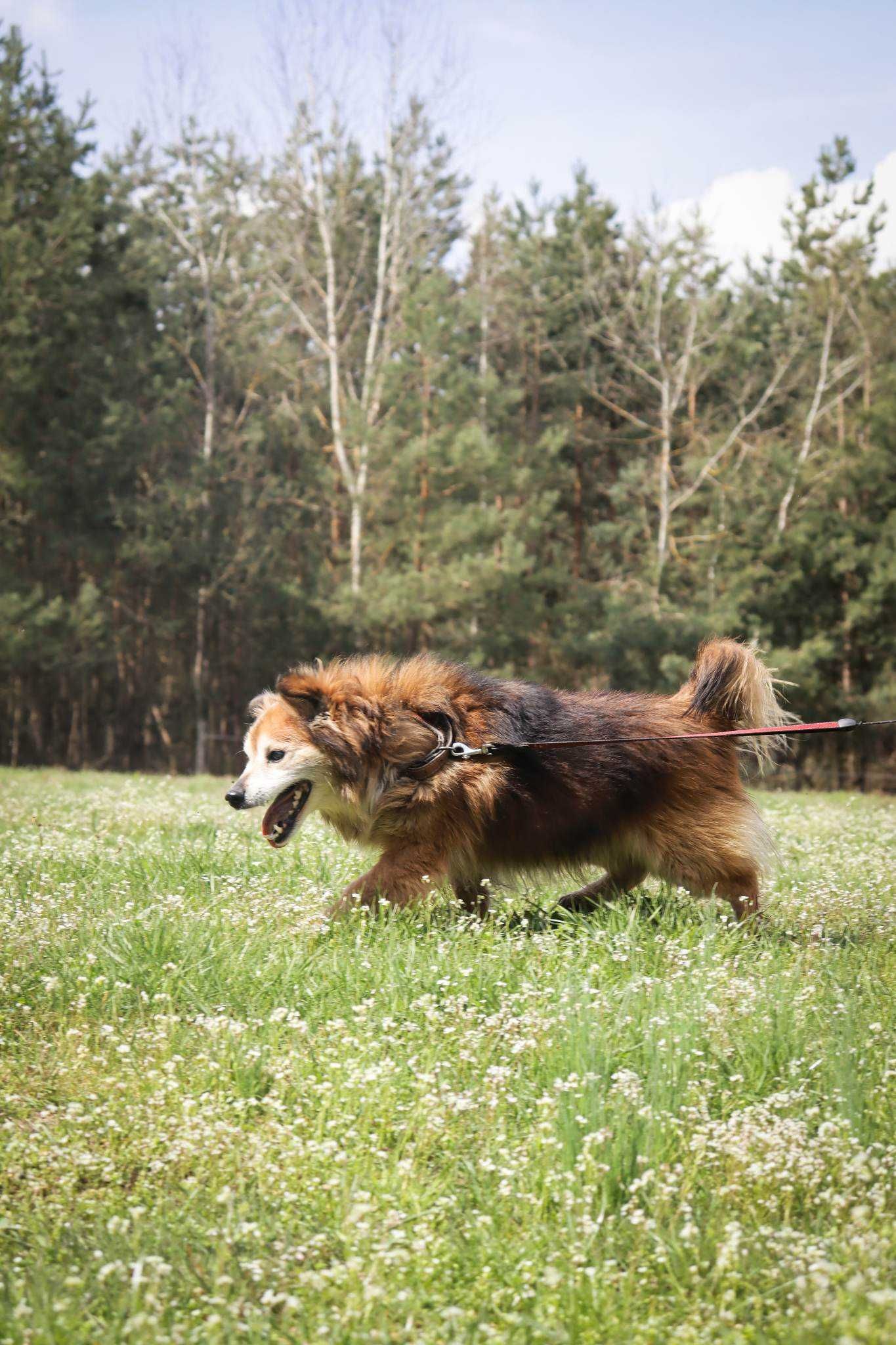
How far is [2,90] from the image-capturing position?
25203 millimetres

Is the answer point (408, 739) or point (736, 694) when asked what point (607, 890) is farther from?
point (408, 739)

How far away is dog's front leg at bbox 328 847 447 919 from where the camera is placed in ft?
16.1

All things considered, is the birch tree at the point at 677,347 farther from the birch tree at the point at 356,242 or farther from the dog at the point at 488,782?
the dog at the point at 488,782

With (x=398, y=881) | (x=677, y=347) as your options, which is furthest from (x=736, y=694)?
(x=677, y=347)

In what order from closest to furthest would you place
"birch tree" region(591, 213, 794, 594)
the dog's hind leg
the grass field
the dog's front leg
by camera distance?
the grass field → the dog's front leg → the dog's hind leg → "birch tree" region(591, 213, 794, 594)

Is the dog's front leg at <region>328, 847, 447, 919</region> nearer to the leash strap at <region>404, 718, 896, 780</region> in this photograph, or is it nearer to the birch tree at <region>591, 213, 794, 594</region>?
the leash strap at <region>404, 718, 896, 780</region>

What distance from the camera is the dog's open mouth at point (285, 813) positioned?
5.09 m

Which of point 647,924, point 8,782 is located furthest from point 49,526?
point 647,924

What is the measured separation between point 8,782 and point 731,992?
1195 cm

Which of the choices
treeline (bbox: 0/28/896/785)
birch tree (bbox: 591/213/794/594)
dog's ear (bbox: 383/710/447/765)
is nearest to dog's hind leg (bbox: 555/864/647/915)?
dog's ear (bbox: 383/710/447/765)

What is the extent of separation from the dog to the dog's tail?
1 centimetres

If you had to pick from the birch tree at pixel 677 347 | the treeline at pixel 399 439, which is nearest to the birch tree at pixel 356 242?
the treeline at pixel 399 439

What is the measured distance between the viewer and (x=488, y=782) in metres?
5.02

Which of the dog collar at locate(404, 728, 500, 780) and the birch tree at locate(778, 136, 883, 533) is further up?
the birch tree at locate(778, 136, 883, 533)
